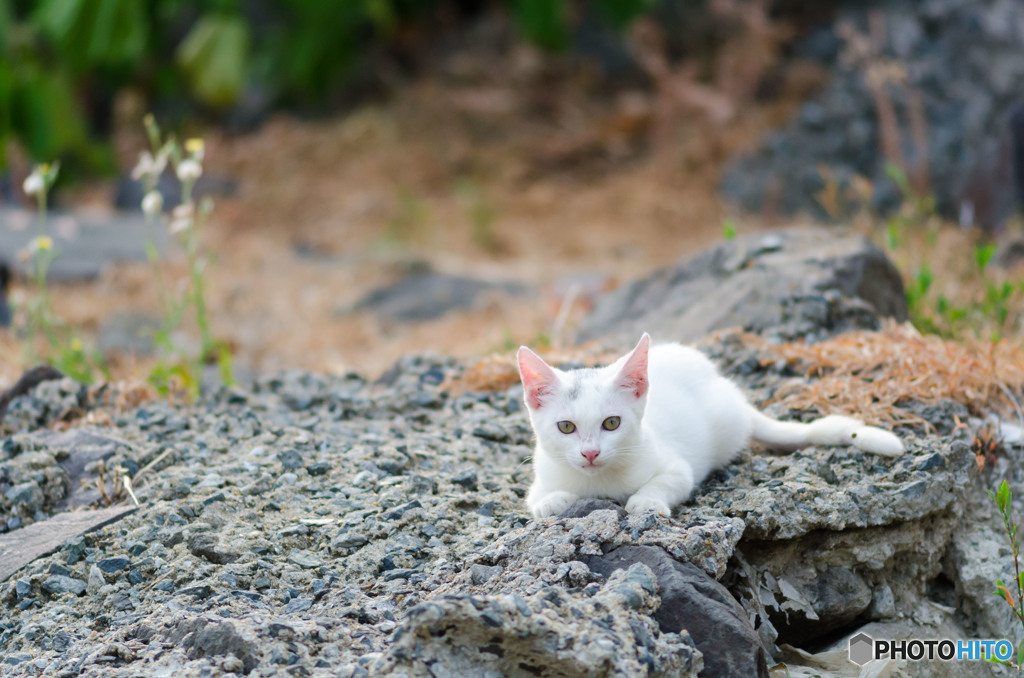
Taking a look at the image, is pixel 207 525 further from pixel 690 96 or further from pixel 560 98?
pixel 560 98

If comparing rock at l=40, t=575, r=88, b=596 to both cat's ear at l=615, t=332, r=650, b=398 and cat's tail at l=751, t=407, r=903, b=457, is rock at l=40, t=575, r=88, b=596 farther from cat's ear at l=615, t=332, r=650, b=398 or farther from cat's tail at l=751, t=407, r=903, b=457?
cat's tail at l=751, t=407, r=903, b=457

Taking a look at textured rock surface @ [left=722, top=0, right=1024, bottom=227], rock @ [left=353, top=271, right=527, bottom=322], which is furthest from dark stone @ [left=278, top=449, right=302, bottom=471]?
textured rock surface @ [left=722, top=0, right=1024, bottom=227]

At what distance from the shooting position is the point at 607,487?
2.35 metres

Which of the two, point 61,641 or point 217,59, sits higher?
point 217,59

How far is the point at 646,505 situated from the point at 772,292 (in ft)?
5.82

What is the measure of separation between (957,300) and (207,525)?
10.7ft

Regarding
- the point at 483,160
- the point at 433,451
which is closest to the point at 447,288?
the point at 483,160

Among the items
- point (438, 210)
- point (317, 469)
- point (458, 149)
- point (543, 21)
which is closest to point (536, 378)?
point (317, 469)

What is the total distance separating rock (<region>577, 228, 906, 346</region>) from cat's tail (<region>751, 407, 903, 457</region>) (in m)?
0.90

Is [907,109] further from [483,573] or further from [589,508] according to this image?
[483,573]

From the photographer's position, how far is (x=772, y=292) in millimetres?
3705

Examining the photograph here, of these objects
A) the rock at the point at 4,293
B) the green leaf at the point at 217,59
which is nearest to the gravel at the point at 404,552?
the rock at the point at 4,293

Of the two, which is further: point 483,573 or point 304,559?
point 304,559

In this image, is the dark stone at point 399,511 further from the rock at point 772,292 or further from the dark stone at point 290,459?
the rock at point 772,292
